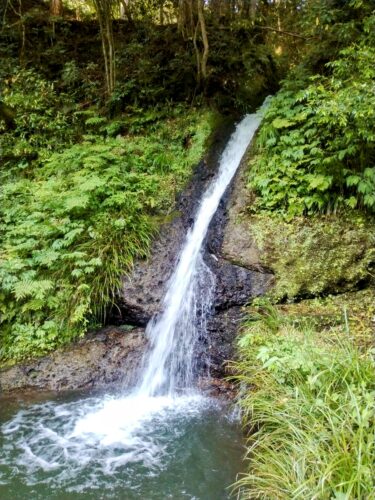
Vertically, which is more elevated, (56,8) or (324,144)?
(56,8)

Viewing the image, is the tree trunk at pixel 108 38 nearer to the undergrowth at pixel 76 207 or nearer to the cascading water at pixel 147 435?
the undergrowth at pixel 76 207

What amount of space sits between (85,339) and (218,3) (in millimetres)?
9402

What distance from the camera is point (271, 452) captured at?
9.50 feet

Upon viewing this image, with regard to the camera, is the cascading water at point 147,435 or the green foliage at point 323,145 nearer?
the cascading water at point 147,435

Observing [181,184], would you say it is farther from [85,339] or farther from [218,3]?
[218,3]

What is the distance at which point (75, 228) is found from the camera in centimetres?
588

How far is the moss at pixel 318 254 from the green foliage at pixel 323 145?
24 centimetres

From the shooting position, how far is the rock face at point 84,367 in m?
4.91

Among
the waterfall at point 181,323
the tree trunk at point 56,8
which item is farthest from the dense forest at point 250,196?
the tree trunk at point 56,8

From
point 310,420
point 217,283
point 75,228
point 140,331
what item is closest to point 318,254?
point 217,283

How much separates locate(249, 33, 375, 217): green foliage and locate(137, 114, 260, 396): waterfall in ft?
3.75

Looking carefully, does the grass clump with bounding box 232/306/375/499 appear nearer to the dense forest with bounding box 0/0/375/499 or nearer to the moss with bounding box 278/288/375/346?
the dense forest with bounding box 0/0/375/499

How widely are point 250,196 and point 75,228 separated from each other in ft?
8.68

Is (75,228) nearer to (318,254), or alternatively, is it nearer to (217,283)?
(217,283)
